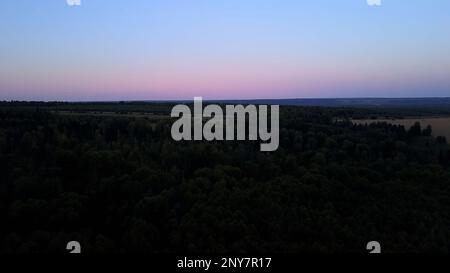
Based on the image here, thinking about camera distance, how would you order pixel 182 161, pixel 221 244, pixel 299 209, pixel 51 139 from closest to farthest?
1. pixel 221 244
2. pixel 299 209
3. pixel 182 161
4. pixel 51 139

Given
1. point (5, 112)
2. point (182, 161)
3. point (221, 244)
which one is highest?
point (5, 112)
